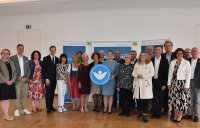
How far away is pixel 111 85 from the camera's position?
152 inches

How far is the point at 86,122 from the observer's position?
10.8 ft

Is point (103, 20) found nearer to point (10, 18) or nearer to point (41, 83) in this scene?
point (41, 83)

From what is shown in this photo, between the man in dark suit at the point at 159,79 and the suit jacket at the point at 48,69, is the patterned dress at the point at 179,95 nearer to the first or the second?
the man in dark suit at the point at 159,79

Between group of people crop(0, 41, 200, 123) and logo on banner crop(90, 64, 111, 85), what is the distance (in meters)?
0.16

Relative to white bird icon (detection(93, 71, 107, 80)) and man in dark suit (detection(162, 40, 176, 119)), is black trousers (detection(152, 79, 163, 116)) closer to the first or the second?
man in dark suit (detection(162, 40, 176, 119))

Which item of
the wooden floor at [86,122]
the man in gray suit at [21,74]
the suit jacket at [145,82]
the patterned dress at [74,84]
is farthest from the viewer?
the patterned dress at [74,84]

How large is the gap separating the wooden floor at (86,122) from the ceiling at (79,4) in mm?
3877

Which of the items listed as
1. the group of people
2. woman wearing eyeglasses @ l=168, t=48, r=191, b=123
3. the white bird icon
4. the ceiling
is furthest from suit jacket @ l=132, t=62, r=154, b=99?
the ceiling

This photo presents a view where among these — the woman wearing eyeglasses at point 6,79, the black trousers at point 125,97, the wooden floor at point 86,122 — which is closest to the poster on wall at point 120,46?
the black trousers at point 125,97

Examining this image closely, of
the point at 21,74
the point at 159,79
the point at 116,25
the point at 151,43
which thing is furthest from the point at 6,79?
the point at 151,43

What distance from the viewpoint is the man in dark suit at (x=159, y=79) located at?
344 cm

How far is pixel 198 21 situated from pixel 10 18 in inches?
315

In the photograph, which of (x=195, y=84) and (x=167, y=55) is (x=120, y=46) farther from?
(x=195, y=84)

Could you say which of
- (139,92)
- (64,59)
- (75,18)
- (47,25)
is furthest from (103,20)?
(139,92)
